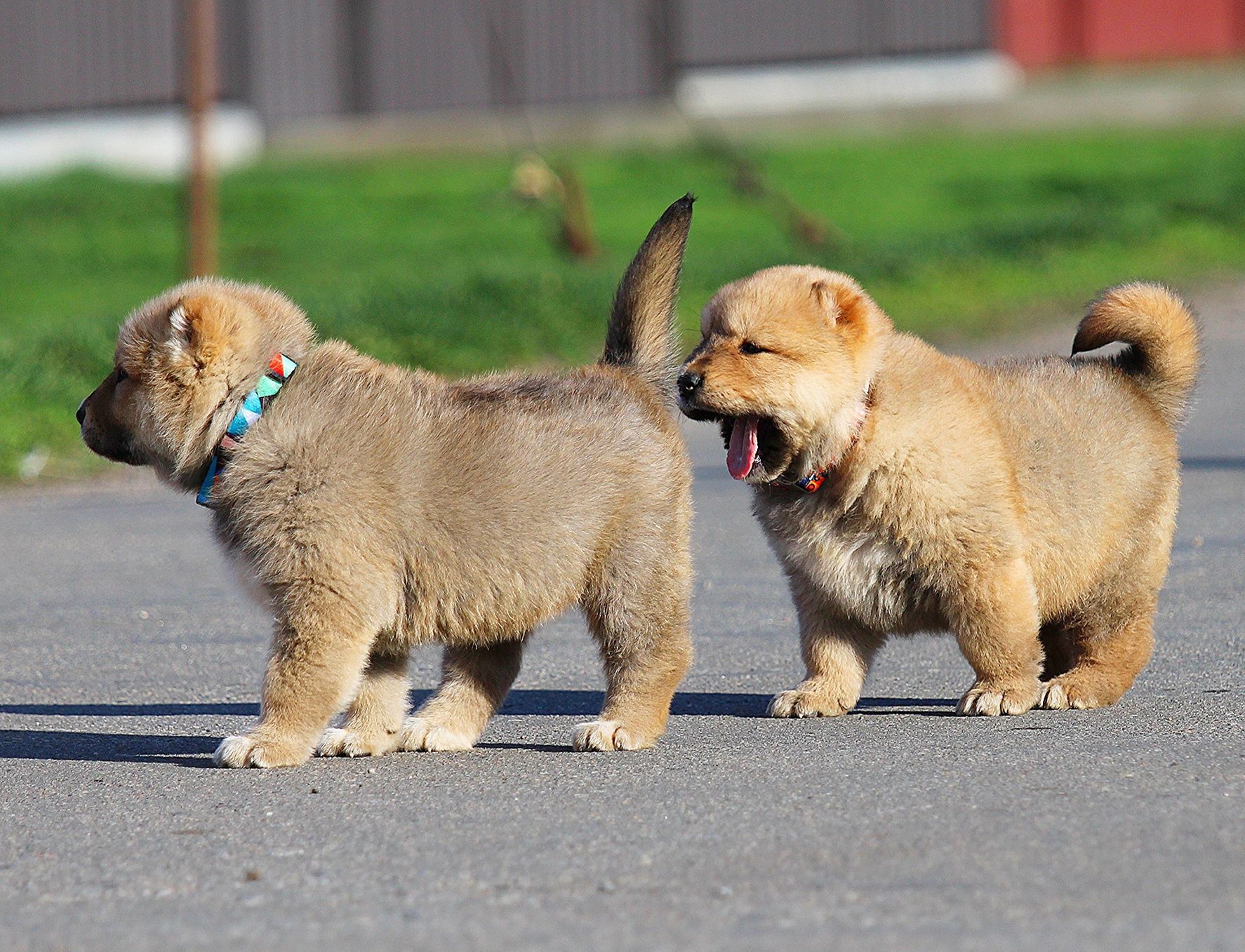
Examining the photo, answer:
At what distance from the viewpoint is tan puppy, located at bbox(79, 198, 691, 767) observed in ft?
16.3

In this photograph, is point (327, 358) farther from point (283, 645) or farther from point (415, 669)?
point (415, 669)

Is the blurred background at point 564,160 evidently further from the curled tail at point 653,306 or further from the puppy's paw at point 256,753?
the puppy's paw at point 256,753

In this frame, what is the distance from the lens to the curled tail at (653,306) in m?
5.57

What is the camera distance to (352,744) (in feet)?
17.3

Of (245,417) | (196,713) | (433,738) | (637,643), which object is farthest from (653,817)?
(196,713)

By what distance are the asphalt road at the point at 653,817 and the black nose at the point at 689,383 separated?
97 centimetres

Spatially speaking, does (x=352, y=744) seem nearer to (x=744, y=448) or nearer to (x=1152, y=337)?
(x=744, y=448)

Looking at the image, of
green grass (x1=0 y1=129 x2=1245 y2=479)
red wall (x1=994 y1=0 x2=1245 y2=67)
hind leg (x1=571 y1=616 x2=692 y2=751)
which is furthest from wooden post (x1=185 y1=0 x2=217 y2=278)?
red wall (x1=994 y1=0 x2=1245 y2=67)

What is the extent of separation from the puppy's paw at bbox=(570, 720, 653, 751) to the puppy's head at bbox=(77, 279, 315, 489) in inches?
50.8

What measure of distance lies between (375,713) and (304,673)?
0.42m

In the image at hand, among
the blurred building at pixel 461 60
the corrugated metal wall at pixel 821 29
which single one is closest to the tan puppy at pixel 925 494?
the blurred building at pixel 461 60

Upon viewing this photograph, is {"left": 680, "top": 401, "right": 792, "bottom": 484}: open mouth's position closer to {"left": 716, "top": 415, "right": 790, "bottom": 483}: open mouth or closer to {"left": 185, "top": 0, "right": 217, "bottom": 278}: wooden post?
{"left": 716, "top": 415, "right": 790, "bottom": 483}: open mouth

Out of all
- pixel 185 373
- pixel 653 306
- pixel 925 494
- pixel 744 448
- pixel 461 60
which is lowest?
pixel 925 494

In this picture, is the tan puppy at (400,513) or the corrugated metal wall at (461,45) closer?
the tan puppy at (400,513)
